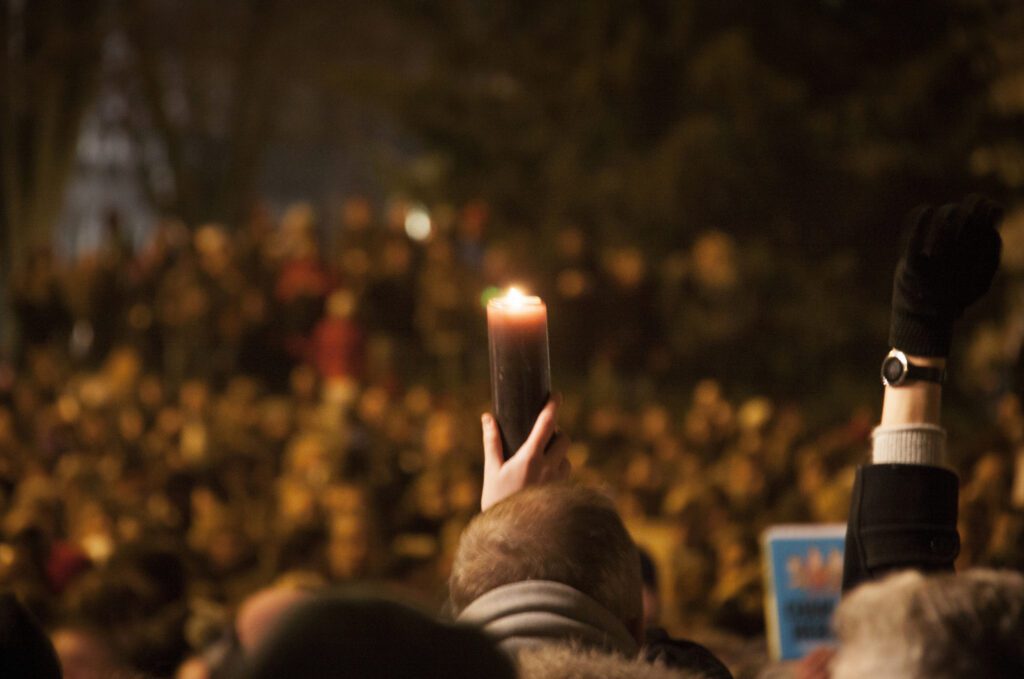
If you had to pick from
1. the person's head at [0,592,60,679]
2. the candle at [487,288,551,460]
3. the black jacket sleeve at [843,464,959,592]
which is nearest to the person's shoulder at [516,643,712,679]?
the black jacket sleeve at [843,464,959,592]

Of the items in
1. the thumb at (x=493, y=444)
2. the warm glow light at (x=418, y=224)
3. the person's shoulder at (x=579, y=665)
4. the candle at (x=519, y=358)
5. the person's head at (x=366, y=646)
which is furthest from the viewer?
the warm glow light at (x=418, y=224)

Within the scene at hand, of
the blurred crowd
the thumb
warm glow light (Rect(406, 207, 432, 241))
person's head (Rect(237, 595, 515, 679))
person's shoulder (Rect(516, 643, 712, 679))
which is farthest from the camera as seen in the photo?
warm glow light (Rect(406, 207, 432, 241))

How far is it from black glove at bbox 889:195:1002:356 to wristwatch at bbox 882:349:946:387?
2 cm

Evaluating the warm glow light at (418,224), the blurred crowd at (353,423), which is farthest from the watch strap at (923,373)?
the warm glow light at (418,224)

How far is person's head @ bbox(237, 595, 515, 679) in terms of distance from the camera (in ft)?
3.67

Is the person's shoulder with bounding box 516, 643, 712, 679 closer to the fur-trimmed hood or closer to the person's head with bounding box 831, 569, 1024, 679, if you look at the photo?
the fur-trimmed hood

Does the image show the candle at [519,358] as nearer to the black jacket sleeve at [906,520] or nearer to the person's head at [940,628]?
the black jacket sleeve at [906,520]

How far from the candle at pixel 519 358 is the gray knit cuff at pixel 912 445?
1.45 feet

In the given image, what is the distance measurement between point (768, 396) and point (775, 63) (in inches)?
101

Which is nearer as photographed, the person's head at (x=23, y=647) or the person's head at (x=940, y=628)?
the person's head at (x=940, y=628)

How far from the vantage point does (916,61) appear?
10.0 m

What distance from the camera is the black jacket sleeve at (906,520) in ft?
5.29

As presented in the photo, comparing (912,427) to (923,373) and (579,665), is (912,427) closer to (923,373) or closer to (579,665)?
(923,373)

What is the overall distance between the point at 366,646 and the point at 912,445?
2.63 ft
